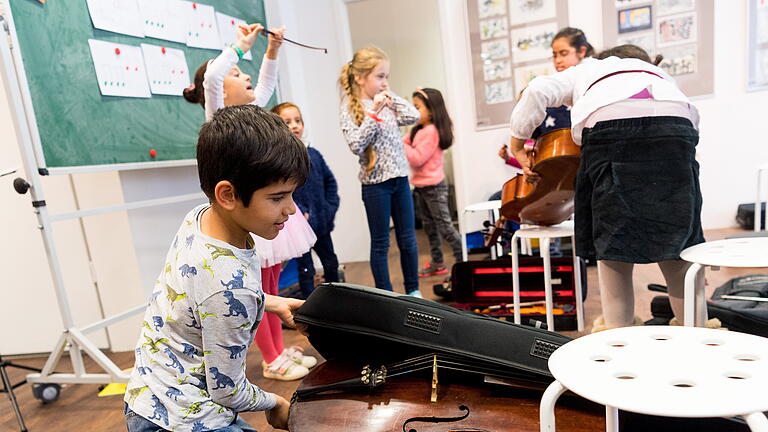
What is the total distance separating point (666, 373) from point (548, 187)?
120cm

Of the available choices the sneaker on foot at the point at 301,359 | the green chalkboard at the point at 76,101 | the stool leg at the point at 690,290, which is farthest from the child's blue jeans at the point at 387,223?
the stool leg at the point at 690,290

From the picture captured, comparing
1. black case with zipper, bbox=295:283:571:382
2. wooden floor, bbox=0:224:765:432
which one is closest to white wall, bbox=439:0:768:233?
wooden floor, bbox=0:224:765:432

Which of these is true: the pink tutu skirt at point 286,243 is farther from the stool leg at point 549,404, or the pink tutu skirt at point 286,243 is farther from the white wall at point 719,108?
the white wall at point 719,108

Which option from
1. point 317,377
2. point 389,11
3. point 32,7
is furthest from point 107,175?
point 389,11

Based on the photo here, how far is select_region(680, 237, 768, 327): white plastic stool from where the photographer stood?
1055mm

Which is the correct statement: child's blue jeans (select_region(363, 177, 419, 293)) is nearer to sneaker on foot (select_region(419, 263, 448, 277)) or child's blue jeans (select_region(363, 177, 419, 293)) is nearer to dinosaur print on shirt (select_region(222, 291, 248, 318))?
sneaker on foot (select_region(419, 263, 448, 277))

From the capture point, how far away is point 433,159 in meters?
3.46

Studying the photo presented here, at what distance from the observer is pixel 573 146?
1.59 meters

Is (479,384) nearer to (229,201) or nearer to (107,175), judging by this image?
(229,201)

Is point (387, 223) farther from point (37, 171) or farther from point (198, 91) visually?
point (37, 171)

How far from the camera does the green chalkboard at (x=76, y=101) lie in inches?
71.5

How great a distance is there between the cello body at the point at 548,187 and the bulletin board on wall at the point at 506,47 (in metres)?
2.20

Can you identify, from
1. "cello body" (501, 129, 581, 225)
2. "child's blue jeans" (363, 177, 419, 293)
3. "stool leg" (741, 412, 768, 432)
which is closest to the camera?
"stool leg" (741, 412, 768, 432)

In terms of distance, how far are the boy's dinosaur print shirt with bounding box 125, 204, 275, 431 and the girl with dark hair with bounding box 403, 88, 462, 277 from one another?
2.64 m
